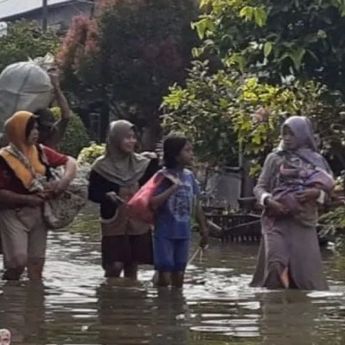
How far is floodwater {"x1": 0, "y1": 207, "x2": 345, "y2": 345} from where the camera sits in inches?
336

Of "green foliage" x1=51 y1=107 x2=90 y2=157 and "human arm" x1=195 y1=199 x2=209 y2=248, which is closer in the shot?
"human arm" x1=195 y1=199 x2=209 y2=248

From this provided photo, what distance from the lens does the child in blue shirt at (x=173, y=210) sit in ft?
36.8

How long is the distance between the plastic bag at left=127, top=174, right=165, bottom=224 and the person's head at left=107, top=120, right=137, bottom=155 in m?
0.67

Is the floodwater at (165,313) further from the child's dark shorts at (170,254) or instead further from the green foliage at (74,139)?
the green foliage at (74,139)

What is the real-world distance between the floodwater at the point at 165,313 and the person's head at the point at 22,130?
1153 millimetres

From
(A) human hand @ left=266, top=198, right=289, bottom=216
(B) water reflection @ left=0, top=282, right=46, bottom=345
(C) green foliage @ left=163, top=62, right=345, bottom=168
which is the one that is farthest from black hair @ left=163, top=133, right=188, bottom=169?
(C) green foliage @ left=163, top=62, right=345, bottom=168

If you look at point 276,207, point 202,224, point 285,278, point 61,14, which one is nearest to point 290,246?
point 285,278

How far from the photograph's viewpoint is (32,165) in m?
11.3

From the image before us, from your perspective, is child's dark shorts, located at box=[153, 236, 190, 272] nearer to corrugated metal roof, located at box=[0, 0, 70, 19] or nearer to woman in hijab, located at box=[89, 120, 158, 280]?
woman in hijab, located at box=[89, 120, 158, 280]

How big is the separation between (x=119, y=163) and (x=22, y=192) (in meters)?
1.10

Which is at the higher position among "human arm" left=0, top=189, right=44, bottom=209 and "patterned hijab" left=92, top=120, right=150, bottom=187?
"patterned hijab" left=92, top=120, right=150, bottom=187

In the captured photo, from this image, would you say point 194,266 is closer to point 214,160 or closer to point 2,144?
point 2,144

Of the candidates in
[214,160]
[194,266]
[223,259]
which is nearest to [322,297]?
[194,266]

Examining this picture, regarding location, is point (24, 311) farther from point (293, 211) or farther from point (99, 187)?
point (293, 211)
